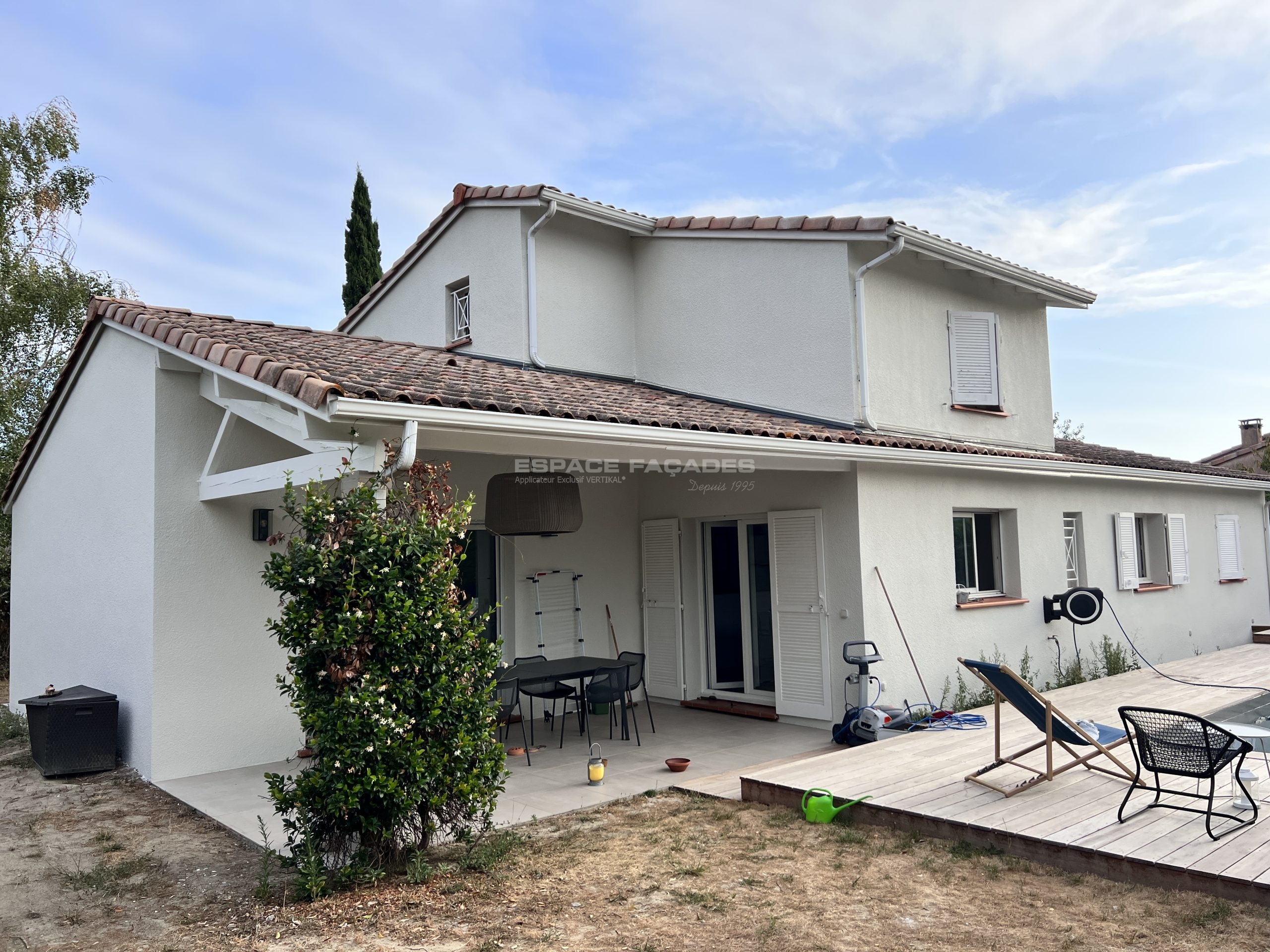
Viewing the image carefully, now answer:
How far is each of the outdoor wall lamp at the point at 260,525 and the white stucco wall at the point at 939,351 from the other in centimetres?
635

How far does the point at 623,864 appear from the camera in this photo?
498cm

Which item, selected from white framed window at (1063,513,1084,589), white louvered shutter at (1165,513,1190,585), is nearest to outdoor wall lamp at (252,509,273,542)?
white framed window at (1063,513,1084,589)

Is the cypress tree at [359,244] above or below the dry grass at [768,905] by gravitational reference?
above

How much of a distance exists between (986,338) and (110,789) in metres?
10.6

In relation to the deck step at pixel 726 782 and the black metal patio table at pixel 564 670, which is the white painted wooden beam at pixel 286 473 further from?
the deck step at pixel 726 782

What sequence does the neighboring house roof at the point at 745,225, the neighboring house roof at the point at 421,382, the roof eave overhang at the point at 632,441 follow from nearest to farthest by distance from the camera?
the roof eave overhang at the point at 632,441 < the neighboring house roof at the point at 421,382 < the neighboring house roof at the point at 745,225

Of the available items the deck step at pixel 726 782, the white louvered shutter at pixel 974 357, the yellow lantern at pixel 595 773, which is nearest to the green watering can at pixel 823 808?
the deck step at pixel 726 782

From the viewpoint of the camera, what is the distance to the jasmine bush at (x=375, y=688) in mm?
4414

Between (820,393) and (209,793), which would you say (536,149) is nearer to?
(820,393)

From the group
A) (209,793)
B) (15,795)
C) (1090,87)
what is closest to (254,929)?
(209,793)

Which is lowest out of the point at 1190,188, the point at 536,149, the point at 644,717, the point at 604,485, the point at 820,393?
the point at 644,717

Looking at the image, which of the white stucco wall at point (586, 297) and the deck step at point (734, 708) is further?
the white stucco wall at point (586, 297)

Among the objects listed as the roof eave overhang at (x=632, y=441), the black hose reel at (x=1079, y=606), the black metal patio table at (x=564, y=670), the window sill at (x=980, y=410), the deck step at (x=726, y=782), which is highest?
the window sill at (x=980, y=410)

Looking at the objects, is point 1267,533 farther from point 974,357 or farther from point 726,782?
point 726,782
